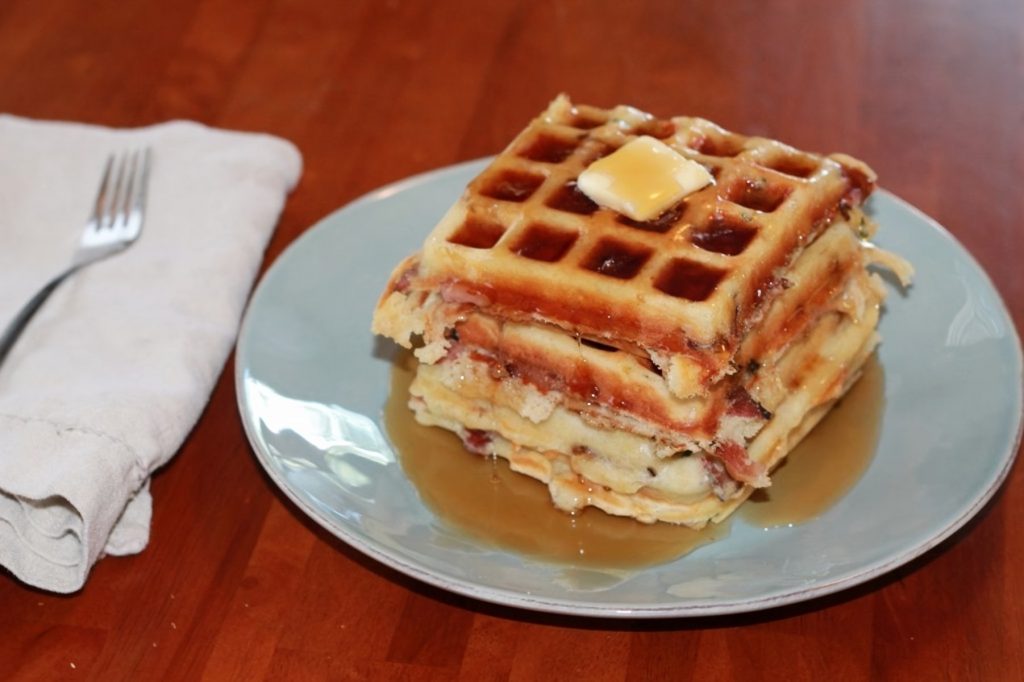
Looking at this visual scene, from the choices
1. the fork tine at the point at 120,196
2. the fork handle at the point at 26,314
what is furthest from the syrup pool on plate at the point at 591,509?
the fork tine at the point at 120,196

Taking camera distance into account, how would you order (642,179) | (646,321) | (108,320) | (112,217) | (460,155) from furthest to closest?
(460,155)
(112,217)
(108,320)
(642,179)
(646,321)

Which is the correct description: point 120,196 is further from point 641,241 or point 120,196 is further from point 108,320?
point 641,241

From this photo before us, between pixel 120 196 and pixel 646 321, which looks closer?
pixel 646 321

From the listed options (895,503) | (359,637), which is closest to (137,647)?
(359,637)

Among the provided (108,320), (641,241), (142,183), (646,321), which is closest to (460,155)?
(142,183)

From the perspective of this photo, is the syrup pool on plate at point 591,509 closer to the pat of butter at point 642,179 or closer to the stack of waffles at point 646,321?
the stack of waffles at point 646,321

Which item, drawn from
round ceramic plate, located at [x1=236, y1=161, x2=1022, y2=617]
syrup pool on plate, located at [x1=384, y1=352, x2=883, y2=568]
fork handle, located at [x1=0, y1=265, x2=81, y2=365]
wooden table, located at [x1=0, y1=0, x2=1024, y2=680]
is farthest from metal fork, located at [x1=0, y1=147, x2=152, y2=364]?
syrup pool on plate, located at [x1=384, y1=352, x2=883, y2=568]
